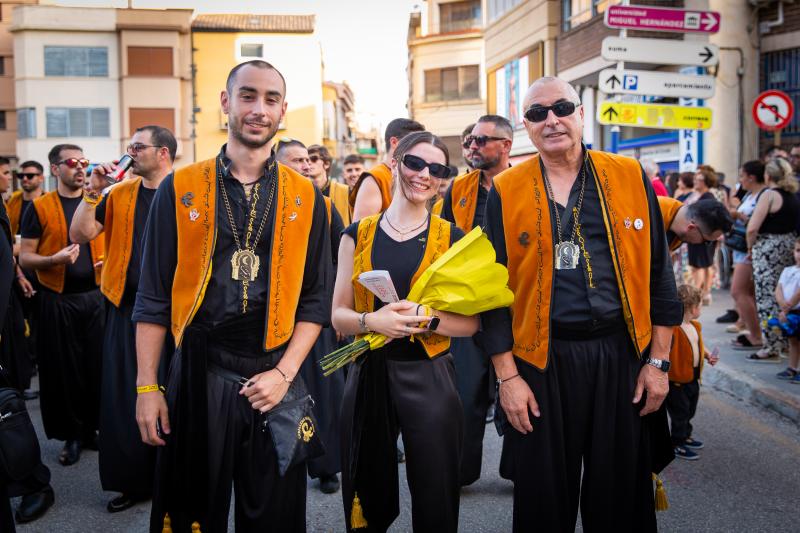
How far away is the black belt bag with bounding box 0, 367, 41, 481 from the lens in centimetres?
281

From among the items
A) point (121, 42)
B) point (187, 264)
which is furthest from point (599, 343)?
point (121, 42)

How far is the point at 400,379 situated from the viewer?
10.5 ft

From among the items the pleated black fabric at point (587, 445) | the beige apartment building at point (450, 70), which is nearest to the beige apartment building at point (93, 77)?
the beige apartment building at point (450, 70)

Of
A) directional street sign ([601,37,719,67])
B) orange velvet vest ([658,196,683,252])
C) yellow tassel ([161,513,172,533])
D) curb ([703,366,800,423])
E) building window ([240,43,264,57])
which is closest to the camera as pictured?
yellow tassel ([161,513,172,533])

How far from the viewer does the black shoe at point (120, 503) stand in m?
4.55

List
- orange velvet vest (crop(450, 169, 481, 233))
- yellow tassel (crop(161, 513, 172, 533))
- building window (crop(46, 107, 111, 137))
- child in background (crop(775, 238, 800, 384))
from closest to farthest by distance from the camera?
1. yellow tassel (crop(161, 513, 172, 533))
2. orange velvet vest (crop(450, 169, 481, 233))
3. child in background (crop(775, 238, 800, 384))
4. building window (crop(46, 107, 111, 137))

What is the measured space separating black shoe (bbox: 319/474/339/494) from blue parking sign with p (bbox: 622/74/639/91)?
825cm

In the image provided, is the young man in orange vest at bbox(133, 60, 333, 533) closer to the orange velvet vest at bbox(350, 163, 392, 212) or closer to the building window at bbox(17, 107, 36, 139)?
the orange velvet vest at bbox(350, 163, 392, 212)

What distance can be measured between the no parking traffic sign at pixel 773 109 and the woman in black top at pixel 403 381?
31.7ft

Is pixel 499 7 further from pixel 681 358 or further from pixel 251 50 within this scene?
pixel 681 358

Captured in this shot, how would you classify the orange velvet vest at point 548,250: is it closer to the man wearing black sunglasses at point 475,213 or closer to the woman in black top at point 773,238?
the man wearing black sunglasses at point 475,213

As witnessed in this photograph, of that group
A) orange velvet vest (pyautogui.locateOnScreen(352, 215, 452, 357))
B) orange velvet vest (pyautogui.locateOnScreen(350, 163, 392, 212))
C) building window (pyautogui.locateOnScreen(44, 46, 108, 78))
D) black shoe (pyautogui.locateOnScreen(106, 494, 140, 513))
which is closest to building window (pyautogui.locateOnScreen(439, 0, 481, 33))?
building window (pyautogui.locateOnScreen(44, 46, 108, 78))

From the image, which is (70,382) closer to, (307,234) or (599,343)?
(307,234)

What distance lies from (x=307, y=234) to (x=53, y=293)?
3750mm
